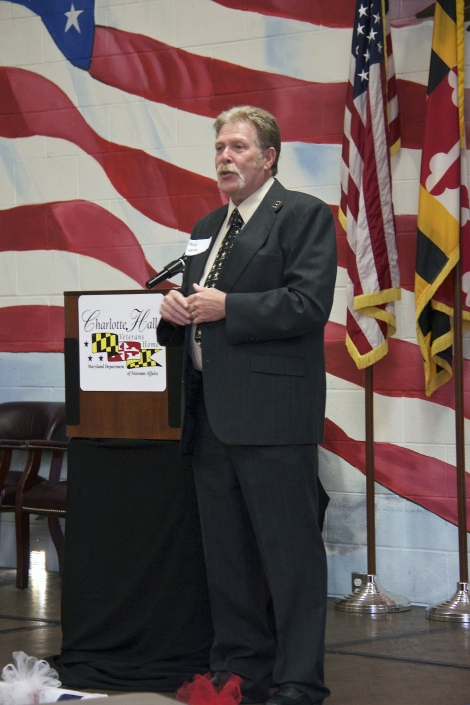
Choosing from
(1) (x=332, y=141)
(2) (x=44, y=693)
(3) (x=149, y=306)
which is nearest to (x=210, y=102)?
(1) (x=332, y=141)

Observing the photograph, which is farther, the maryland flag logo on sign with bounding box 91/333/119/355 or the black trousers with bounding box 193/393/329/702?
the maryland flag logo on sign with bounding box 91/333/119/355

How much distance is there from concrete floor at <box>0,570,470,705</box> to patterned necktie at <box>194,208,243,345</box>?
1.13 metres

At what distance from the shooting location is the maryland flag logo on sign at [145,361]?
276 cm

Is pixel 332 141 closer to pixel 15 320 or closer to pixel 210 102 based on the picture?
pixel 210 102

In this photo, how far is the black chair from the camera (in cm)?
420

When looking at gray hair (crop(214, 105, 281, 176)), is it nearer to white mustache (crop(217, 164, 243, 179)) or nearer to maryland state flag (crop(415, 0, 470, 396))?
white mustache (crop(217, 164, 243, 179))

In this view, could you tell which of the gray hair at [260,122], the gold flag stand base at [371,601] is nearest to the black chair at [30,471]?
the gold flag stand base at [371,601]

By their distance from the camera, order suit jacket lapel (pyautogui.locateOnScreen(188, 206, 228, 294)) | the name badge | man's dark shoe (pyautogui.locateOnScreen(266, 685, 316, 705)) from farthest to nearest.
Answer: suit jacket lapel (pyautogui.locateOnScreen(188, 206, 228, 294)) → the name badge → man's dark shoe (pyautogui.locateOnScreen(266, 685, 316, 705))

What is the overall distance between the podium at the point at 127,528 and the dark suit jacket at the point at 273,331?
34cm

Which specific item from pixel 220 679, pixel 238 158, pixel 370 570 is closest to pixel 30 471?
pixel 370 570

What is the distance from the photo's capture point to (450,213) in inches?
A: 144

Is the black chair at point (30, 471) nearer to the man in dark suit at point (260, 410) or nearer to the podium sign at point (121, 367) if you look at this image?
the podium sign at point (121, 367)

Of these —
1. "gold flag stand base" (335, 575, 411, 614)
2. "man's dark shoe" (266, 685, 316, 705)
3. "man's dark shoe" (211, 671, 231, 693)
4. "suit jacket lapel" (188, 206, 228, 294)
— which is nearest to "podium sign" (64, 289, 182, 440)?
"suit jacket lapel" (188, 206, 228, 294)

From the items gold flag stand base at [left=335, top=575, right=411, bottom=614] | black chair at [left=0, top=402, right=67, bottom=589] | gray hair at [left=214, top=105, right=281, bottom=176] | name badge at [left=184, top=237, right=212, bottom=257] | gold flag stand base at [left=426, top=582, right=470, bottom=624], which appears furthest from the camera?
black chair at [left=0, top=402, right=67, bottom=589]
